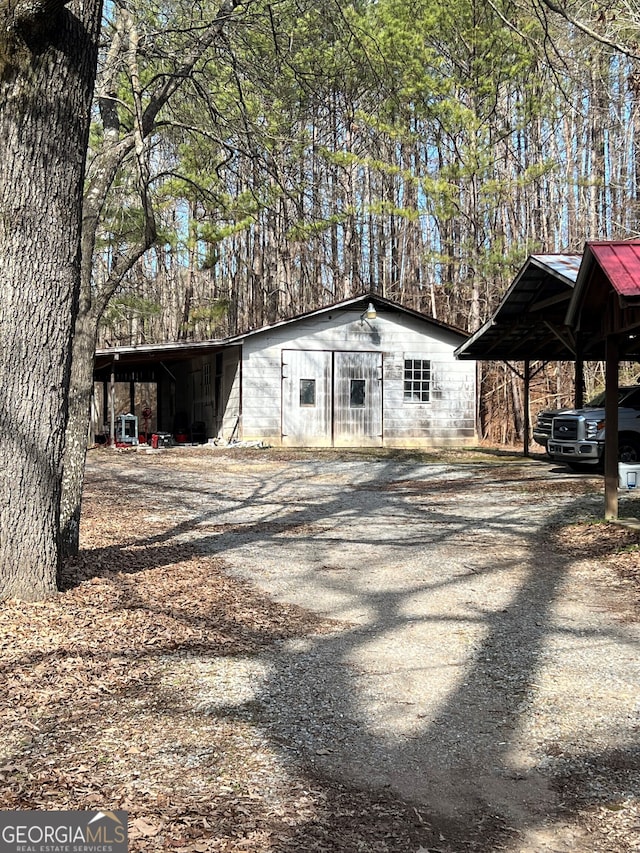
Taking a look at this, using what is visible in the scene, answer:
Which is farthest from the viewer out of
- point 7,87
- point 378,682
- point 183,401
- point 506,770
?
point 183,401

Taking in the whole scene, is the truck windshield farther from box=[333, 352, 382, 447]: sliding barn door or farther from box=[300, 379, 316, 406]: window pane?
box=[300, 379, 316, 406]: window pane

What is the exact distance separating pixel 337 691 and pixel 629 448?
12.5m

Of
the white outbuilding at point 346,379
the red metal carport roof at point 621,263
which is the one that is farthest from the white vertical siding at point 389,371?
the red metal carport roof at point 621,263

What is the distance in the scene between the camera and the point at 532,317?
53.9ft

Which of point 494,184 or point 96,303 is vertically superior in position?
point 494,184

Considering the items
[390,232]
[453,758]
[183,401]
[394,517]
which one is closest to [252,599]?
[453,758]

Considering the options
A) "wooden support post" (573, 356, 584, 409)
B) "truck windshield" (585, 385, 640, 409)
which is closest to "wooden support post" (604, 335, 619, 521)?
"truck windshield" (585, 385, 640, 409)

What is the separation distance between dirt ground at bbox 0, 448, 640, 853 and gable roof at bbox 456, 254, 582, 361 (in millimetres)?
5059

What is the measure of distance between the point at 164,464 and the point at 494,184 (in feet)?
51.1

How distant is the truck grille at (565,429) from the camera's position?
1603 cm

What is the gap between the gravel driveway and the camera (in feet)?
11.3

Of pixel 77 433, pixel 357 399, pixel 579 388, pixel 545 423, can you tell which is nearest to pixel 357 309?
pixel 357 399

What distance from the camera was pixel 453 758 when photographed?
3.65 meters

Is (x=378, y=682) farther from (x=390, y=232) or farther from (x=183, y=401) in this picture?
(x=390, y=232)
